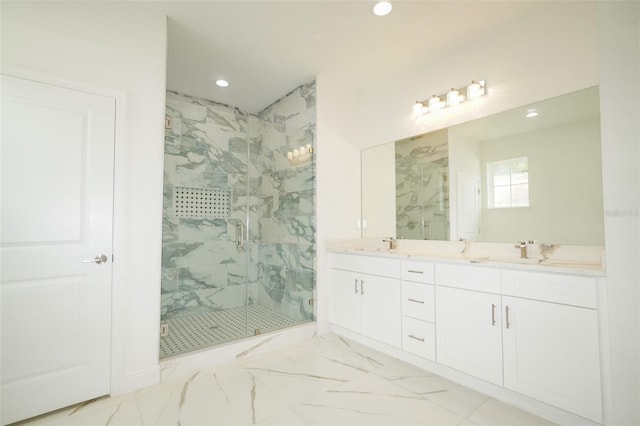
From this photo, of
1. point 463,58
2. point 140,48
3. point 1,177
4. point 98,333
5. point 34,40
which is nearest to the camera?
point 1,177

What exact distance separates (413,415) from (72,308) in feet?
7.11

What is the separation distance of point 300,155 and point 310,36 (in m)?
1.18

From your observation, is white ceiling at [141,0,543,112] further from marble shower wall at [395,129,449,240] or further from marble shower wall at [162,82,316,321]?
marble shower wall at [395,129,449,240]

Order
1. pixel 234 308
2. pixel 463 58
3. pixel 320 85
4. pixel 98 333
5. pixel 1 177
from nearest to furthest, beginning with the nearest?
pixel 1 177, pixel 98 333, pixel 463 58, pixel 320 85, pixel 234 308

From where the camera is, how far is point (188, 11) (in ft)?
6.98

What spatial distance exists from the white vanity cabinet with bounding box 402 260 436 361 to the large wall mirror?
57 cm

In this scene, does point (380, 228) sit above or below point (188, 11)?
below

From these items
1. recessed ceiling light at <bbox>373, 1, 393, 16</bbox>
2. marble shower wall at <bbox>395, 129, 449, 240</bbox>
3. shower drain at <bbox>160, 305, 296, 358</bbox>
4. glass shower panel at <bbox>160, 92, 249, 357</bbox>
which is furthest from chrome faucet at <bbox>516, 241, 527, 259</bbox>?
glass shower panel at <bbox>160, 92, 249, 357</bbox>

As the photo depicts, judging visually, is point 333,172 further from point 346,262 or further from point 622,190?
point 622,190

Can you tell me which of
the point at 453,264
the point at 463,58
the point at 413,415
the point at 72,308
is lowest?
the point at 413,415

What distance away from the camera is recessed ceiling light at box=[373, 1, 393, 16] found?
2.06 meters

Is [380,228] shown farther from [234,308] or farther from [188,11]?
[188,11]

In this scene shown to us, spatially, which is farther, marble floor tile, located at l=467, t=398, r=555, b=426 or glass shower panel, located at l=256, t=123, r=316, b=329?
glass shower panel, located at l=256, t=123, r=316, b=329

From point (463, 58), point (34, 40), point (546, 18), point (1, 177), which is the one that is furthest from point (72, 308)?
point (546, 18)
